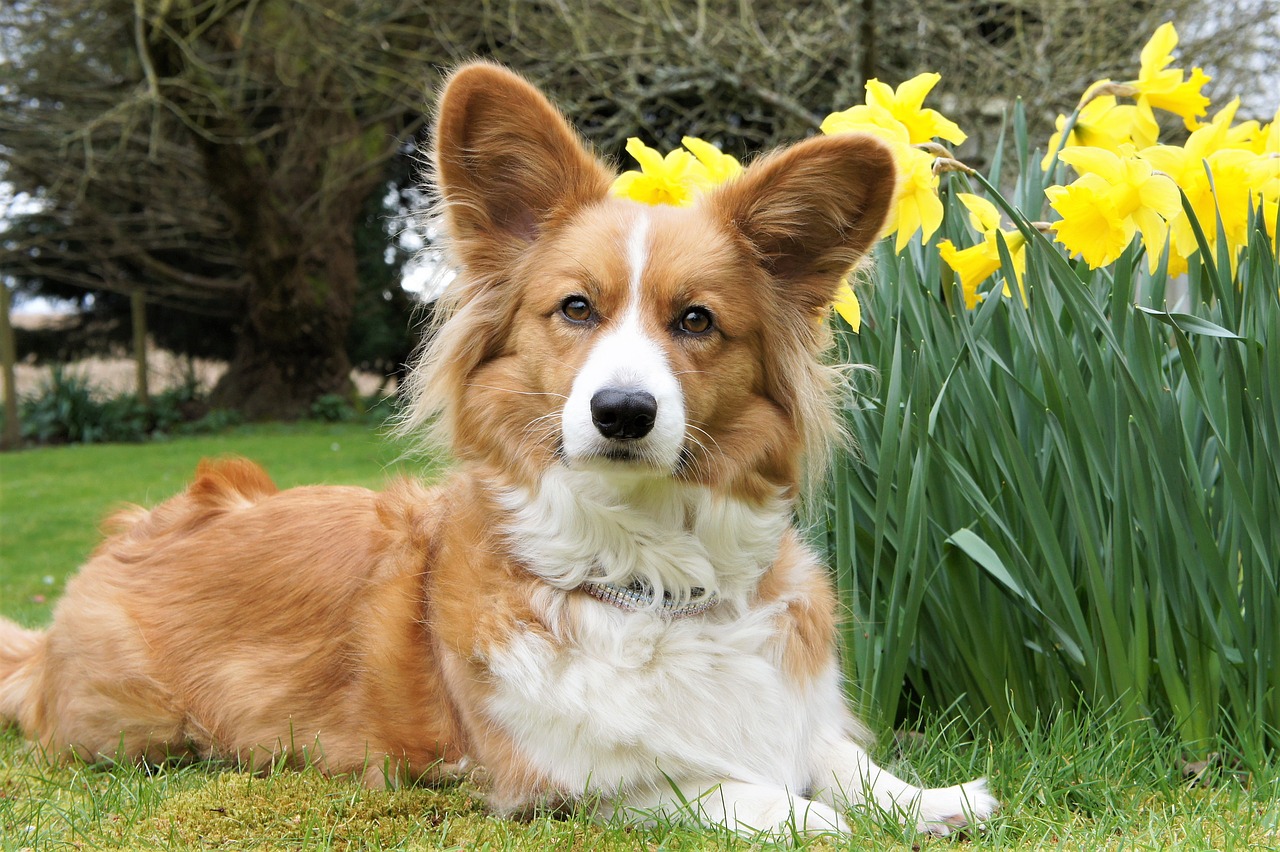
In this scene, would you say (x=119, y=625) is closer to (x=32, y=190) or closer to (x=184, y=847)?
(x=184, y=847)

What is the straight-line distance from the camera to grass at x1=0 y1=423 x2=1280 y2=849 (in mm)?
2275

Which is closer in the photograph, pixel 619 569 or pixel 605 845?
pixel 605 845

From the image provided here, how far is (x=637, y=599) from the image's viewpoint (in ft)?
8.19

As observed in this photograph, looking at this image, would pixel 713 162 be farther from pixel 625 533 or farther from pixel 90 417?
pixel 90 417

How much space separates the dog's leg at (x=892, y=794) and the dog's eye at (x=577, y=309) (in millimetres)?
1151

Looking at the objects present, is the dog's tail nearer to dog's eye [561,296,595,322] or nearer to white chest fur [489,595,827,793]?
white chest fur [489,595,827,793]

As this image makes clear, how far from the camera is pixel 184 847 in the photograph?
2.31 metres

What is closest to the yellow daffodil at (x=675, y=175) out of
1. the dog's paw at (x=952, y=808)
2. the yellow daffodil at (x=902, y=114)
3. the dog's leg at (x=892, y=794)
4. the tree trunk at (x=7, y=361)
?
the yellow daffodil at (x=902, y=114)

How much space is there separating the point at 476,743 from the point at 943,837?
1046 mm

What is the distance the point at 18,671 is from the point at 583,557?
2.15m

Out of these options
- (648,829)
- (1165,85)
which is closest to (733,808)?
(648,829)

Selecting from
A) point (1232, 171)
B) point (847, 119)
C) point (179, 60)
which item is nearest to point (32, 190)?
point (179, 60)

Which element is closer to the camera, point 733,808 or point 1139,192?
point 733,808

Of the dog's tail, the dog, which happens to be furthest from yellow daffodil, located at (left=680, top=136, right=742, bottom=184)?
the dog's tail
